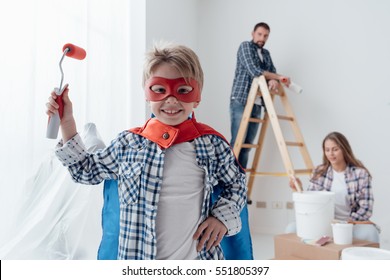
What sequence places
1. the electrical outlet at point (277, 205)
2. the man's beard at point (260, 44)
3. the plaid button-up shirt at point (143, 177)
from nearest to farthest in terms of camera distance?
the plaid button-up shirt at point (143, 177) → the man's beard at point (260, 44) → the electrical outlet at point (277, 205)

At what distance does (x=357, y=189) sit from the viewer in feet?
8.39

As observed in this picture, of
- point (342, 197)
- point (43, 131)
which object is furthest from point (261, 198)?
point (43, 131)

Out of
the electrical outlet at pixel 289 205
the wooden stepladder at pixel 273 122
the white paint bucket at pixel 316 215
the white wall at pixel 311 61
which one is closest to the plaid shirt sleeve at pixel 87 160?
the white paint bucket at pixel 316 215

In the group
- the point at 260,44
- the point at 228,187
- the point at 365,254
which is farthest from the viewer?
the point at 260,44

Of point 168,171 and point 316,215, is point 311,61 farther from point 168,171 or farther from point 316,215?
point 168,171

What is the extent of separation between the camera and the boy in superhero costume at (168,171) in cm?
97

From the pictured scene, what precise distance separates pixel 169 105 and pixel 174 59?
0.42ft

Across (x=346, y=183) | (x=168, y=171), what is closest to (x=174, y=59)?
(x=168, y=171)

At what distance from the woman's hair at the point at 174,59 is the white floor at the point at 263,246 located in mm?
1990

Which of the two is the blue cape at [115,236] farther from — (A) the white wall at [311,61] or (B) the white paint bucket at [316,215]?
(A) the white wall at [311,61]

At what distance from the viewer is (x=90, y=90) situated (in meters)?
2.38

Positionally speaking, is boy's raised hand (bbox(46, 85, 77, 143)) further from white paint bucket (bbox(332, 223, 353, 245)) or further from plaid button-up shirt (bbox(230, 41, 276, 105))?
plaid button-up shirt (bbox(230, 41, 276, 105))

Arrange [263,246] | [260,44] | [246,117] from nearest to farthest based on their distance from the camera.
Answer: [263,246], [246,117], [260,44]
